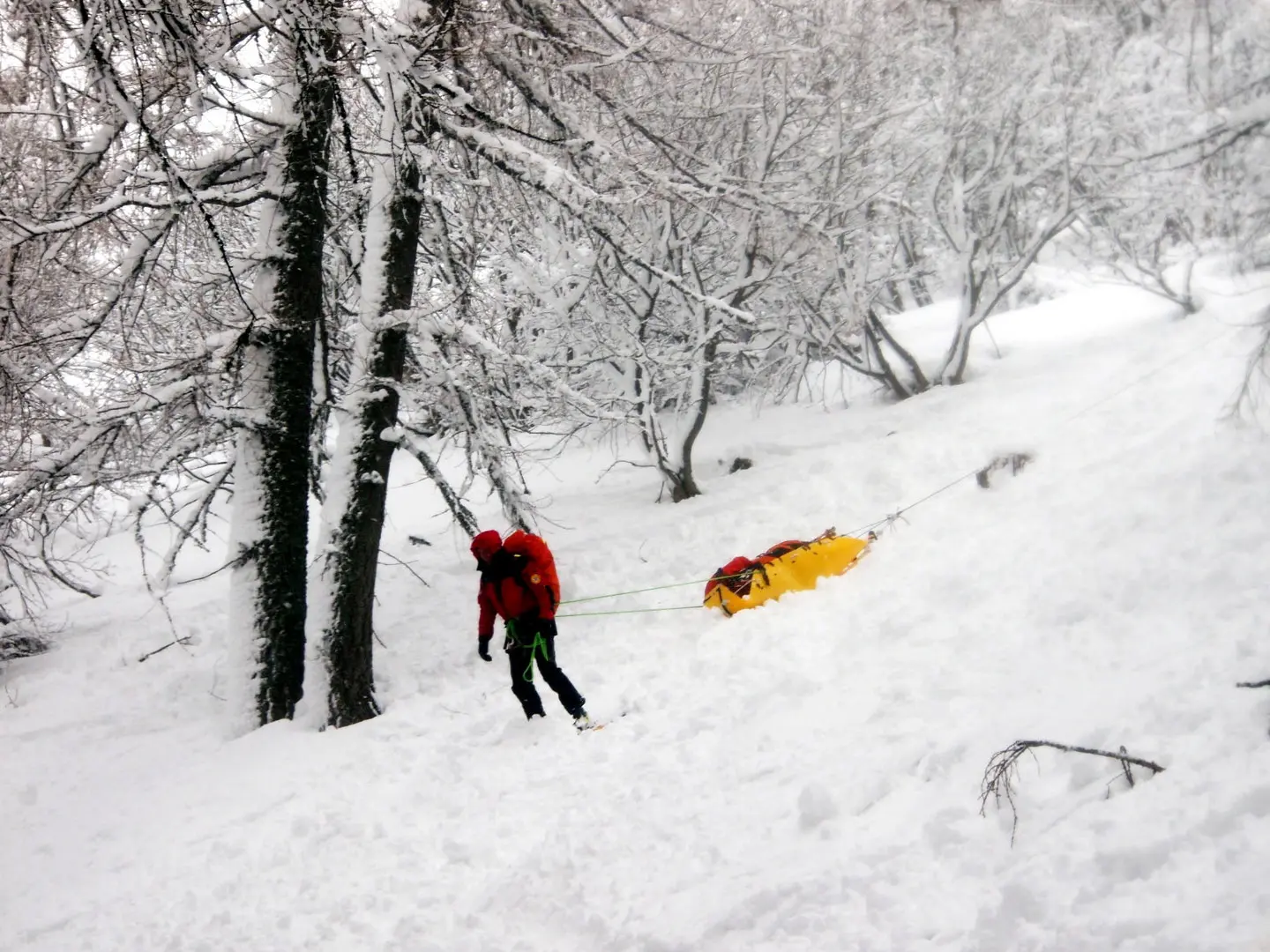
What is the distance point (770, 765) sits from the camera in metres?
4.43

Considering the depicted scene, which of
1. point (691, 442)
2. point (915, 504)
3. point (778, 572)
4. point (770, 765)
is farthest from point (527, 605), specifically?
point (691, 442)

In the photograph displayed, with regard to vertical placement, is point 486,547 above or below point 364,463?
below

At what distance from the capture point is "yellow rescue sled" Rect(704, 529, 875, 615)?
7.39 meters

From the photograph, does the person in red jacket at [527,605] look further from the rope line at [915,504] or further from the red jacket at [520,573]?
the rope line at [915,504]

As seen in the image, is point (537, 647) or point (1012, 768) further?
point (537, 647)

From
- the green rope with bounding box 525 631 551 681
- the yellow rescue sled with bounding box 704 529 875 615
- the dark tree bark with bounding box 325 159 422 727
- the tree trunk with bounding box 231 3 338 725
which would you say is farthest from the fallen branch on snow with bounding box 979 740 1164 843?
the tree trunk with bounding box 231 3 338 725

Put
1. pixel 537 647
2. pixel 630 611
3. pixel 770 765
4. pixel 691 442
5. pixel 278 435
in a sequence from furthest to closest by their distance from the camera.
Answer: pixel 691 442 < pixel 630 611 < pixel 278 435 < pixel 537 647 < pixel 770 765

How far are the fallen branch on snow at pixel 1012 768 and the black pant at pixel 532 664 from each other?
120 inches

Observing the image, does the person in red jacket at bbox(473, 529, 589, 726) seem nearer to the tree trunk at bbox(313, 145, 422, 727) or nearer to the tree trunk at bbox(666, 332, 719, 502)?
the tree trunk at bbox(313, 145, 422, 727)

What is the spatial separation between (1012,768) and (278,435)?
572 cm

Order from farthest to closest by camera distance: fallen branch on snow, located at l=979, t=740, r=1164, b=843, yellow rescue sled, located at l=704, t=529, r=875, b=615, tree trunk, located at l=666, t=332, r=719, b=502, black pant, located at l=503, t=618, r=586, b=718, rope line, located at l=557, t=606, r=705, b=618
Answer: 1. tree trunk, located at l=666, t=332, r=719, b=502
2. rope line, located at l=557, t=606, r=705, b=618
3. yellow rescue sled, located at l=704, t=529, r=875, b=615
4. black pant, located at l=503, t=618, r=586, b=718
5. fallen branch on snow, located at l=979, t=740, r=1164, b=843

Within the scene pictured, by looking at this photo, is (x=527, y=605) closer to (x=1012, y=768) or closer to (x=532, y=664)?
(x=532, y=664)

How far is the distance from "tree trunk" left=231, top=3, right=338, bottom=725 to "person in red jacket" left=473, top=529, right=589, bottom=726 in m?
1.86

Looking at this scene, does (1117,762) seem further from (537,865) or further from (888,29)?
(888,29)
